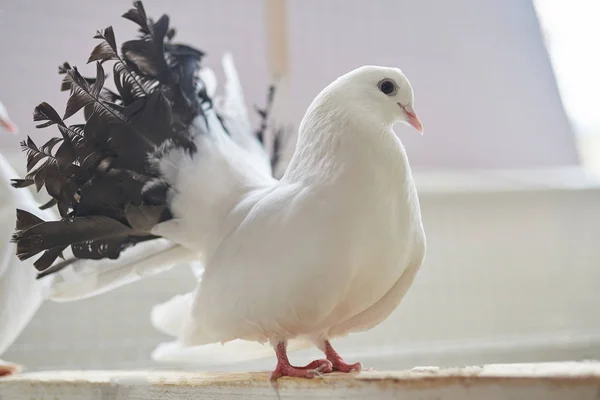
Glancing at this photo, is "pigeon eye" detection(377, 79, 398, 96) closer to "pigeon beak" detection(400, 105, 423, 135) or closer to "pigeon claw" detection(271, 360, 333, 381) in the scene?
"pigeon beak" detection(400, 105, 423, 135)

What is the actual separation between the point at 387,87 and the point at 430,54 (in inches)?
38.4

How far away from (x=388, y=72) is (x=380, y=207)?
0.23 meters

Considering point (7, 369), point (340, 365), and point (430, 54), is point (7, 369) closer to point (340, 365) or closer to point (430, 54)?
point (340, 365)

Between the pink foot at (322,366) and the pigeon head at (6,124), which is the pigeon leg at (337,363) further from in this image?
the pigeon head at (6,124)

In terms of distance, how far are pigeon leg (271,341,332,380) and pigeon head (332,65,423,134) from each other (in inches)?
14.6

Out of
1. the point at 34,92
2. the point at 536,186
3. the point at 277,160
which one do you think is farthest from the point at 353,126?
the point at 536,186

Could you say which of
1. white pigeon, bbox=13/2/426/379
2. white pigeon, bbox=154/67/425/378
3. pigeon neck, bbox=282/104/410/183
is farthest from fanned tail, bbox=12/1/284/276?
pigeon neck, bbox=282/104/410/183

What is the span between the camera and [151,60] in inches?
40.5

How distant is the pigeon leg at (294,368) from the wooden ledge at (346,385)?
20 millimetres

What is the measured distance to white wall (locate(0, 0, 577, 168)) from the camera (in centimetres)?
173

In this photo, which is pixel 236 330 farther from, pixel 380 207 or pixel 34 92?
pixel 34 92

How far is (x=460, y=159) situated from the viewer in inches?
78.7

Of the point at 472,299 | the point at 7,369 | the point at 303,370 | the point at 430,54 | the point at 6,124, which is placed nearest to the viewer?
the point at 303,370

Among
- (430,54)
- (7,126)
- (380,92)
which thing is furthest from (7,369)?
(430,54)
